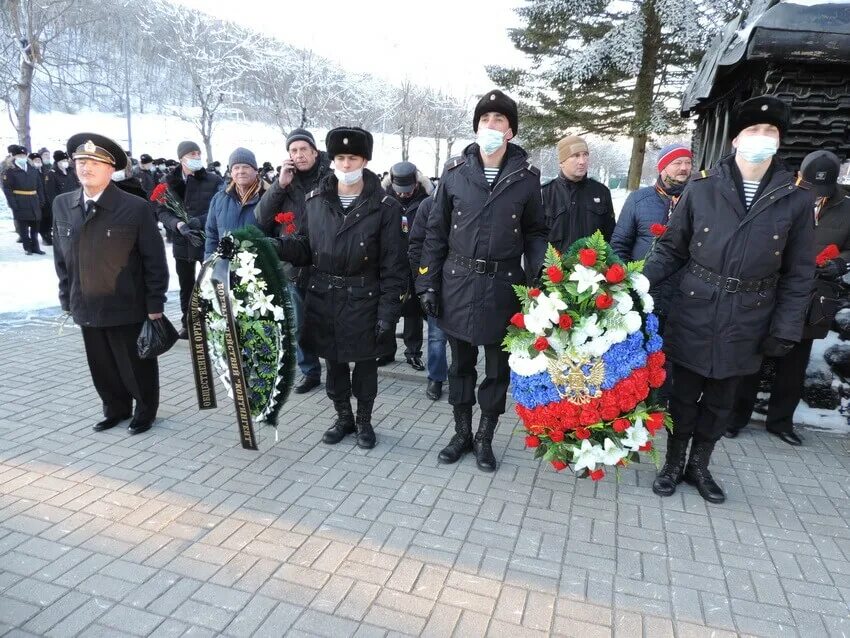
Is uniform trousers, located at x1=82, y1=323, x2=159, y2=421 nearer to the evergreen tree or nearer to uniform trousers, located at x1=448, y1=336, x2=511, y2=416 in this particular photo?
uniform trousers, located at x1=448, y1=336, x2=511, y2=416

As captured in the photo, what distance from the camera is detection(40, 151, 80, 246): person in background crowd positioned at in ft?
41.6

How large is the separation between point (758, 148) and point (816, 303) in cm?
148

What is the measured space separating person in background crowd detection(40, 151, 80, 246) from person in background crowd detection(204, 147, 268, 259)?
29.9ft

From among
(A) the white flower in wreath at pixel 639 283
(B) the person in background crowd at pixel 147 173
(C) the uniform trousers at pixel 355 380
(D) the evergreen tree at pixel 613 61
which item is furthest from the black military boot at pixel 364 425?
(D) the evergreen tree at pixel 613 61

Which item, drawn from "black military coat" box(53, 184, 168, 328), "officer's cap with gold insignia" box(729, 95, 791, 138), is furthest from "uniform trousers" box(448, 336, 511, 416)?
"black military coat" box(53, 184, 168, 328)

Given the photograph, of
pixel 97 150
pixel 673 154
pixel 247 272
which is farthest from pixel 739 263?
pixel 97 150

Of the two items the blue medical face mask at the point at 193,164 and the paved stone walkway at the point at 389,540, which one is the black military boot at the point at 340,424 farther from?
the blue medical face mask at the point at 193,164

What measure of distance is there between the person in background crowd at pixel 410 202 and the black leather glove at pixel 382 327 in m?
1.32

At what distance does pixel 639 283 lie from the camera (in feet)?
10.6

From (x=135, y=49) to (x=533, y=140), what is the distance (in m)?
41.3

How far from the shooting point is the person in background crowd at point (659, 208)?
4.33 m

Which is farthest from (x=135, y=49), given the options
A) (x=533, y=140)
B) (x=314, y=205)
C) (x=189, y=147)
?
(x=314, y=205)

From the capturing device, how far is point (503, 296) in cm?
356

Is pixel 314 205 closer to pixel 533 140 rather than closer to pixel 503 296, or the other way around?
pixel 503 296
